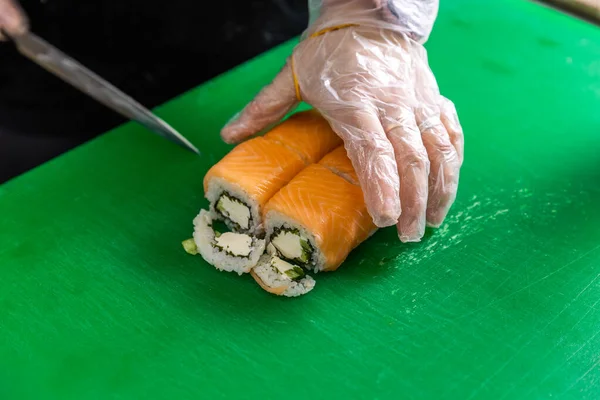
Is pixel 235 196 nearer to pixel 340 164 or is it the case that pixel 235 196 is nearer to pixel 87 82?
pixel 340 164

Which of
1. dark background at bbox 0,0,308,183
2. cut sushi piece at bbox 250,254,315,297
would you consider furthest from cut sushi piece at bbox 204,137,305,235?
dark background at bbox 0,0,308,183

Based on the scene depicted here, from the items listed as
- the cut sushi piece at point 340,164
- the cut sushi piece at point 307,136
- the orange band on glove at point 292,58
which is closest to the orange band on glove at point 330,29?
the orange band on glove at point 292,58

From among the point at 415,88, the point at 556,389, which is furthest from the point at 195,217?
the point at 556,389

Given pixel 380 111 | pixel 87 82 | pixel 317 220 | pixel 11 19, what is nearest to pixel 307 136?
pixel 380 111

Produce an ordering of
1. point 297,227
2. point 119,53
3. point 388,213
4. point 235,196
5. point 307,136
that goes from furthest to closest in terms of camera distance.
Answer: point 119,53
point 307,136
point 235,196
point 297,227
point 388,213

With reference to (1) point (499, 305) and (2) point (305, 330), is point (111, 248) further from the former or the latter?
(1) point (499, 305)
